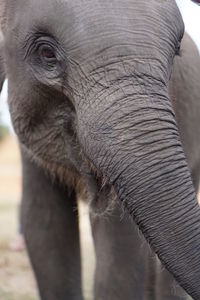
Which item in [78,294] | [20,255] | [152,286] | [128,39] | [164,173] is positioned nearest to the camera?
[164,173]

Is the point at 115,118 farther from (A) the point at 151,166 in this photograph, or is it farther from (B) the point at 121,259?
(B) the point at 121,259

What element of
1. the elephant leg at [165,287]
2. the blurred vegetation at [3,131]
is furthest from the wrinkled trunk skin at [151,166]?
the blurred vegetation at [3,131]

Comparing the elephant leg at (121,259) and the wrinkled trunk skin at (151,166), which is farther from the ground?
the wrinkled trunk skin at (151,166)

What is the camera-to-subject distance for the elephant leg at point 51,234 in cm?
604

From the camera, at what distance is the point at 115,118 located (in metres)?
4.12

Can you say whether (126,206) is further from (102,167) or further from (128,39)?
(128,39)

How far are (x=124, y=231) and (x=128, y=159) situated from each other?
163cm

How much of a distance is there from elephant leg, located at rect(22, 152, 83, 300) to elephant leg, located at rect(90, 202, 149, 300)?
1.40 feet

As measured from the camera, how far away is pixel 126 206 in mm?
4094

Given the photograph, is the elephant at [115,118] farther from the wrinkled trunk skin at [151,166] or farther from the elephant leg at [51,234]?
the elephant leg at [51,234]

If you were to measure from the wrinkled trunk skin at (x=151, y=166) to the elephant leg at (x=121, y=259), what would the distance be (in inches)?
54.9

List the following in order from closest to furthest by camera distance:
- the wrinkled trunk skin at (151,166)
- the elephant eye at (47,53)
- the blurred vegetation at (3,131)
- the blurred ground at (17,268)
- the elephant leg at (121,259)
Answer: the wrinkled trunk skin at (151,166) < the elephant eye at (47,53) < the elephant leg at (121,259) < the blurred ground at (17,268) < the blurred vegetation at (3,131)

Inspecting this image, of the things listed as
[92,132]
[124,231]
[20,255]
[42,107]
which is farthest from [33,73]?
[20,255]

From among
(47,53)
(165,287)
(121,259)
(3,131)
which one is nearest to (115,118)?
(47,53)
